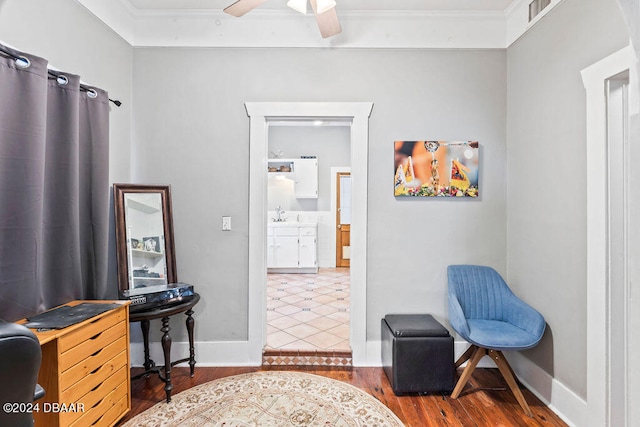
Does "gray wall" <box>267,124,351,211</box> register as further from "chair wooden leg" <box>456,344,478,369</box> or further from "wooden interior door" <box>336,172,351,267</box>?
"chair wooden leg" <box>456,344,478,369</box>

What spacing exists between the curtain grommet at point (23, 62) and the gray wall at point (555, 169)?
3102 mm

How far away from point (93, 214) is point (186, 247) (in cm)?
74

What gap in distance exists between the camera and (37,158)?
1707 mm

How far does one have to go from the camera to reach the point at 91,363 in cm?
170

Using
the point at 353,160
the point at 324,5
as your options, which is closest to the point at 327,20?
the point at 324,5

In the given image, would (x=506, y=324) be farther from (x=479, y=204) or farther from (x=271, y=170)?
(x=271, y=170)

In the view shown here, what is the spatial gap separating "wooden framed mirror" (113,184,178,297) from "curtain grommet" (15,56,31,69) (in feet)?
3.05

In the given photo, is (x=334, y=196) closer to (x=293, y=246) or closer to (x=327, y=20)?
(x=293, y=246)

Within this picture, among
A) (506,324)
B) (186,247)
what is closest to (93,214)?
(186,247)

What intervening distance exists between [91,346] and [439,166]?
2662mm

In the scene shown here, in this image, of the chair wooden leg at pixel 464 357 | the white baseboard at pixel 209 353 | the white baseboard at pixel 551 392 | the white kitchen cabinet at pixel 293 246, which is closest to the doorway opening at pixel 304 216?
the white kitchen cabinet at pixel 293 246

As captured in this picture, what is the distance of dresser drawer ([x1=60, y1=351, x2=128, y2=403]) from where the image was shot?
155 cm

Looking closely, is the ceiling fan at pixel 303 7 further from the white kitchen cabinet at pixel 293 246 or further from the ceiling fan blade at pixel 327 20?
the white kitchen cabinet at pixel 293 246

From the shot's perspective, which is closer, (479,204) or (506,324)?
(506,324)
